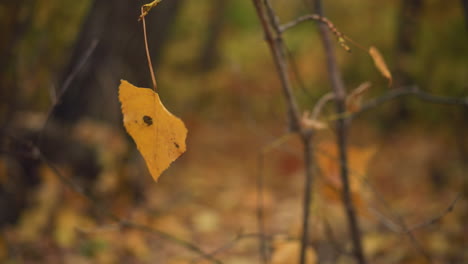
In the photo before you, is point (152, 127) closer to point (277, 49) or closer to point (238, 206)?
point (277, 49)

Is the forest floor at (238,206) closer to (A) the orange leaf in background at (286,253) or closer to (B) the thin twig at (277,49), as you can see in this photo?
(A) the orange leaf in background at (286,253)

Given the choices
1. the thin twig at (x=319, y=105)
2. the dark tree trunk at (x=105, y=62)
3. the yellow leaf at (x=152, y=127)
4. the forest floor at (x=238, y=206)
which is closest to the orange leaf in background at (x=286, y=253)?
the forest floor at (x=238, y=206)

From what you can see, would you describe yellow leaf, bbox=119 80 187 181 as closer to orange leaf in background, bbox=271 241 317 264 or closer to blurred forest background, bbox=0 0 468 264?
blurred forest background, bbox=0 0 468 264

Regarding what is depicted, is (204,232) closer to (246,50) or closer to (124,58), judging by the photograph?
(124,58)

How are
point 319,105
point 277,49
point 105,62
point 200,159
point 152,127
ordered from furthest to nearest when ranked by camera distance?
1. point 200,159
2. point 105,62
3. point 319,105
4. point 277,49
5. point 152,127

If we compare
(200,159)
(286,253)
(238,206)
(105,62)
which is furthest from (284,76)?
(200,159)
